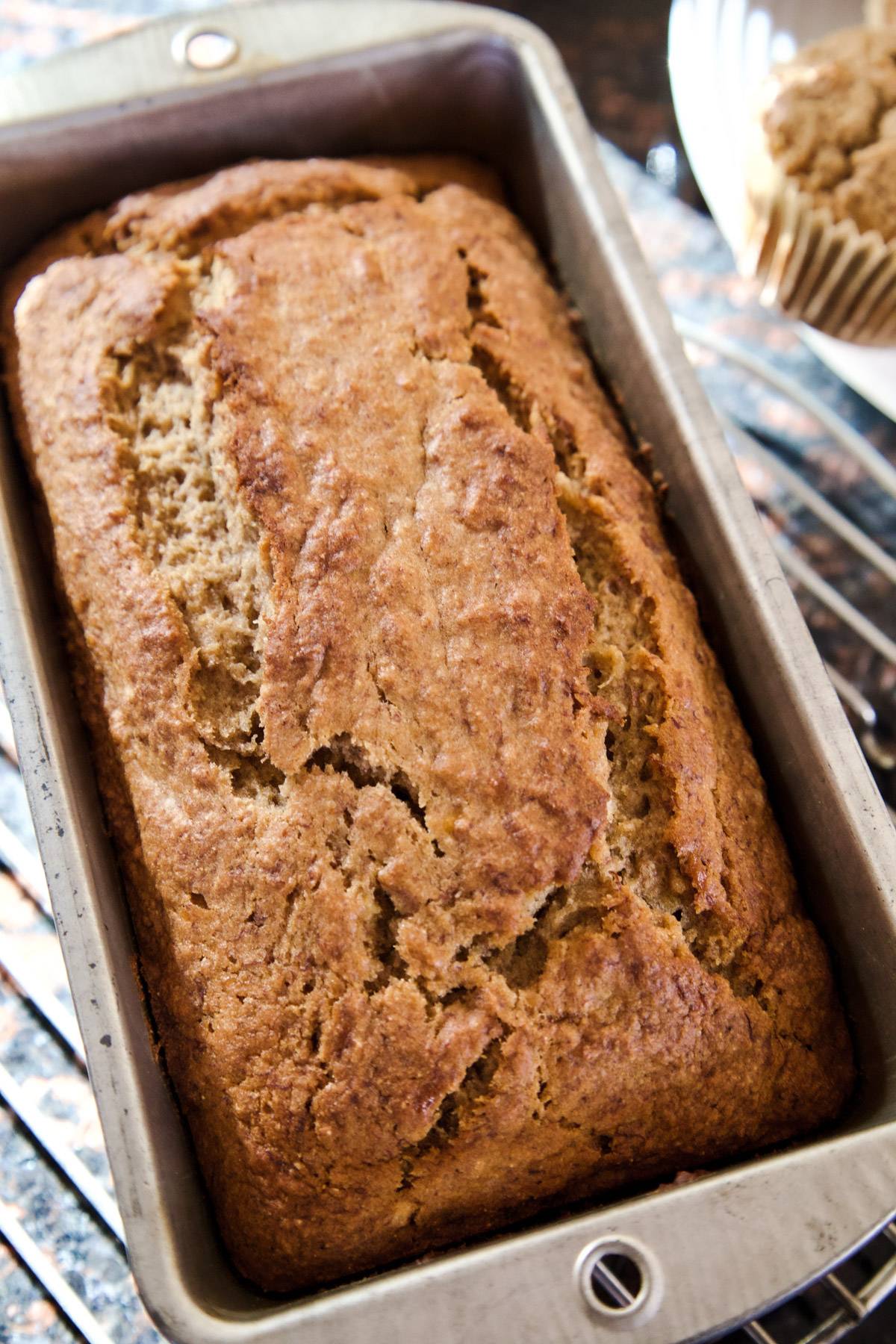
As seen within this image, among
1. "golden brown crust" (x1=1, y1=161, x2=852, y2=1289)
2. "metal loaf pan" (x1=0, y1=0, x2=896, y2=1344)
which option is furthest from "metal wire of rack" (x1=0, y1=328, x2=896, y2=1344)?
"golden brown crust" (x1=1, y1=161, x2=852, y2=1289)

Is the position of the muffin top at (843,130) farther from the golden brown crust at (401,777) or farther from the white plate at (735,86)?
the golden brown crust at (401,777)

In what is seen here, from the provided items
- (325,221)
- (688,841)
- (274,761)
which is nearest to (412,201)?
(325,221)

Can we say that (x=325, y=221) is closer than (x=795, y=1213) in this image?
No

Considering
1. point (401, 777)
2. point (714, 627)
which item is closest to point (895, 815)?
point (714, 627)

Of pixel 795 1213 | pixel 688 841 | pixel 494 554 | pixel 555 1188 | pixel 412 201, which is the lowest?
pixel 555 1188

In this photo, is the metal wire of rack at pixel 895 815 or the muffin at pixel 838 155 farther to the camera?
the muffin at pixel 838 155

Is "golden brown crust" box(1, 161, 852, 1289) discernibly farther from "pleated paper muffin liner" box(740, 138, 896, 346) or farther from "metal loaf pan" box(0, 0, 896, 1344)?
"pleated paper muffin liner" box(740, 138, 896, 346)

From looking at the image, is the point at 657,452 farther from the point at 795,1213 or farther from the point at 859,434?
the point at 795,1213

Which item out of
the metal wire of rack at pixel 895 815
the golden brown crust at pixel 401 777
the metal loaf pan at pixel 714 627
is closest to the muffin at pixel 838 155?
the metal wire of rack at pixel 895 815
